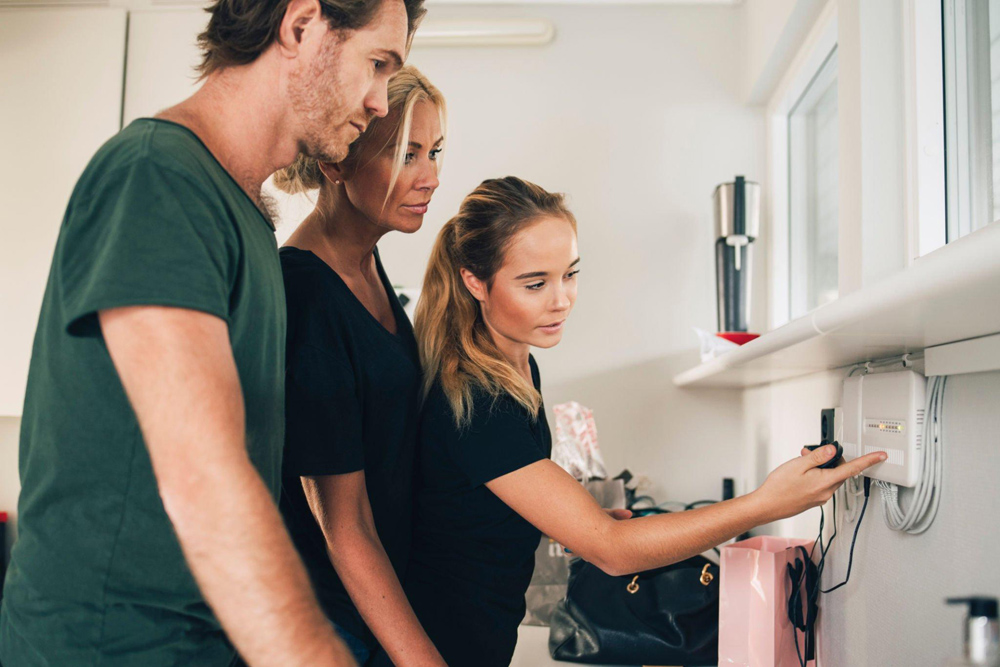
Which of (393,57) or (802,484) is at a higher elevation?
(393,57)

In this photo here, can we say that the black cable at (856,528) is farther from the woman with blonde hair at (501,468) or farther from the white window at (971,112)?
the white window at (971,112)

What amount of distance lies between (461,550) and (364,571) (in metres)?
0.20

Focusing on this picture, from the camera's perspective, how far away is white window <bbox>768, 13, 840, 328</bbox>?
207 centimetres

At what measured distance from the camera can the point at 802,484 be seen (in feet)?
3.20

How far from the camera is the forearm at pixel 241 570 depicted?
0.56 m

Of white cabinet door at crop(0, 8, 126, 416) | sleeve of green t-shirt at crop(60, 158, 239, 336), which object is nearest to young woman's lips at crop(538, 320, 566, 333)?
sleeve of green t-shirt at crop(60, 158, 239, 336)

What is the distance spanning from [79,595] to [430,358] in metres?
0.64

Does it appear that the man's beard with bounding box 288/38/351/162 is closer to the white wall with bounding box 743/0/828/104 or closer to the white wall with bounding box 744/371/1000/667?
the white wall with bounding box 744/371/1000/667

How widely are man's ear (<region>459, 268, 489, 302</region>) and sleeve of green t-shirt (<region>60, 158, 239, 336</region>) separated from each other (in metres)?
0.70

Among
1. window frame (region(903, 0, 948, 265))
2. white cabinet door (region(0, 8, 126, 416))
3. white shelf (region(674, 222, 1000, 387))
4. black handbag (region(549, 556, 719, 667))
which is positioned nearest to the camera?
white shelf (region(674, 222, 1000, 387))

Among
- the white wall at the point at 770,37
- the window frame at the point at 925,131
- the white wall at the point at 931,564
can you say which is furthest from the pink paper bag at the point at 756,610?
the white wall at the point at 770,37

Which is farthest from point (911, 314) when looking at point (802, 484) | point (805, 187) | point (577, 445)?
point (805, 187)

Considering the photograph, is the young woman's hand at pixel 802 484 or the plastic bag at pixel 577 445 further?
the plastic bag at pixel 577 445

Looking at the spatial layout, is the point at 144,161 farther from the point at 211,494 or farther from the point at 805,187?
the point at 805,187
